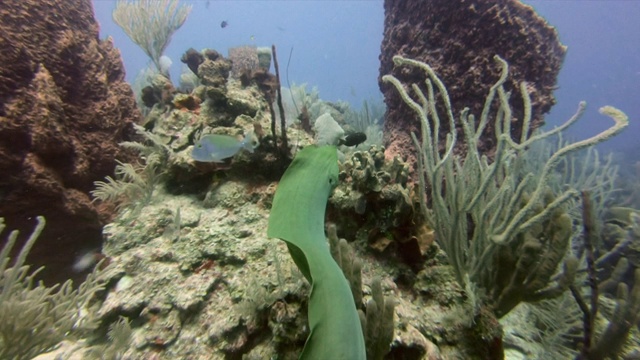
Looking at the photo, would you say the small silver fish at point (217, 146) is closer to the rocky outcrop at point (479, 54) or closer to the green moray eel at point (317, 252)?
the green moray eel at point (317, 252)

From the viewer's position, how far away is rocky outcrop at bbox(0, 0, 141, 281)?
2.63 metres

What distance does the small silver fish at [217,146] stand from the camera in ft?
8.40

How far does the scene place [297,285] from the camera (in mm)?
1678

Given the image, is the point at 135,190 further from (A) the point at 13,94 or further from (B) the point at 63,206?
(A) the point at 13,94

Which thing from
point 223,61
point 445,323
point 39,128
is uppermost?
point 223,61

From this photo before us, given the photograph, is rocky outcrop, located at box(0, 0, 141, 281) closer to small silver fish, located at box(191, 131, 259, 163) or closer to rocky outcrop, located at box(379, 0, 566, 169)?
small silver fish, located at box(191, 131, 259, 163)

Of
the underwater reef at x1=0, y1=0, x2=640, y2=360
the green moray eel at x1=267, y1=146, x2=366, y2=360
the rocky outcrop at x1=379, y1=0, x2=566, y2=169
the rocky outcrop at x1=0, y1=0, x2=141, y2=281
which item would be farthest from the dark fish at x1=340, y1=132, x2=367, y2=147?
the rocky outcrop at x1=0, y1=0, x2=141, y2=281

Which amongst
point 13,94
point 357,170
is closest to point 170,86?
point 13,94

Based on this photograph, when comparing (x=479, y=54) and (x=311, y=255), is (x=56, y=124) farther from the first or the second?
(x=479, y=54)

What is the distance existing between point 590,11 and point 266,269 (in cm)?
9826

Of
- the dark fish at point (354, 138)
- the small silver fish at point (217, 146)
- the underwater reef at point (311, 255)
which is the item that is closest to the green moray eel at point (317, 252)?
the underwater reef at point (311, 255)

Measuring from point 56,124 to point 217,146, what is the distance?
170cm

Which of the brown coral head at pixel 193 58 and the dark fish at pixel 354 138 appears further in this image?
the brown coral head at pixel 193 58

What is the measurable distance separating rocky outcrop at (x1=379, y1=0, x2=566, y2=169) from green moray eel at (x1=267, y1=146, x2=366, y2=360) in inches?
111
